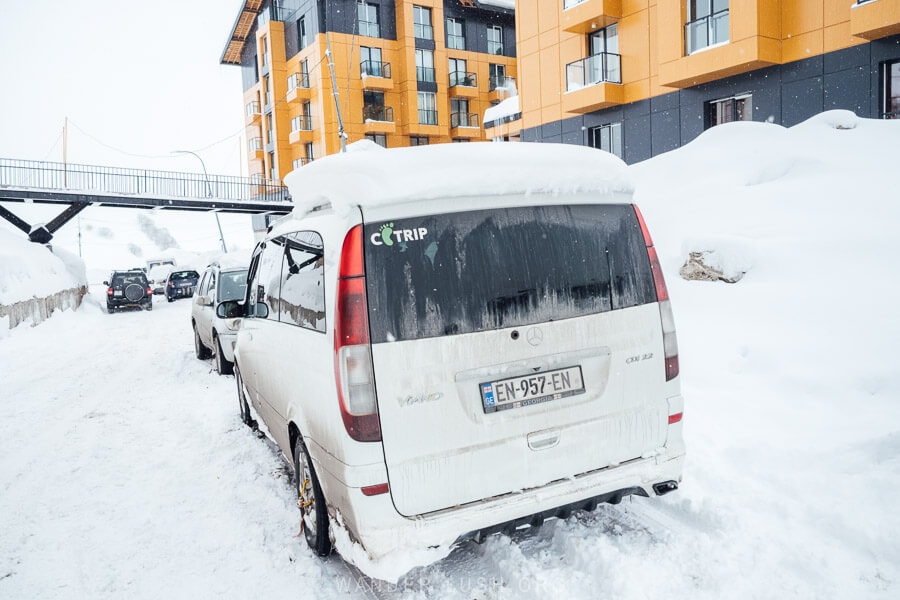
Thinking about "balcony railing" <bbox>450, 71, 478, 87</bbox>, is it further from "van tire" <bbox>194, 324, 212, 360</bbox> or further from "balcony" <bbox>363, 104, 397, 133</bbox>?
"van tire" <bbox>194, 324, 212, 360</bbox>

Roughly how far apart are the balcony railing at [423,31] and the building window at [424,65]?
91 cm

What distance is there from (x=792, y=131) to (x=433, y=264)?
12606 millimetres

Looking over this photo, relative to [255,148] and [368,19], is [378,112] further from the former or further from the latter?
[255,148]

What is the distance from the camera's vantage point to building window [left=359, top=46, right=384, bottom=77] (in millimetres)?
41281

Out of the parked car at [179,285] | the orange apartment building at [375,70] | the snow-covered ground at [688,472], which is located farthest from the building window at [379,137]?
the snow-covered ground at [688,472]

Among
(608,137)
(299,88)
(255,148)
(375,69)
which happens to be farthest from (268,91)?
(608,137)

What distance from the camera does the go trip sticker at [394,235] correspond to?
9.35 ft

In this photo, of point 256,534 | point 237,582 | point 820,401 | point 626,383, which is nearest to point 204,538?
point 256,534

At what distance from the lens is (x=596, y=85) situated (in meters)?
22.9

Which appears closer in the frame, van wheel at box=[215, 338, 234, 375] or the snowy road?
the snowy road

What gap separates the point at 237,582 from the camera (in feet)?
11.1

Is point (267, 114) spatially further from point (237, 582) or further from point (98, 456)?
point (237, 582)

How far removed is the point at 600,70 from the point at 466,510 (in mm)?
23368

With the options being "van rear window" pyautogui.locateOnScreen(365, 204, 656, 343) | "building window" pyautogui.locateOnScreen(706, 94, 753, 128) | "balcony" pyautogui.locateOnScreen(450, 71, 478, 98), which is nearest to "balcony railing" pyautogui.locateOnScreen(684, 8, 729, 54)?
"building window" pyautogui.locateOnScreen(706, 94, 753, 128)
